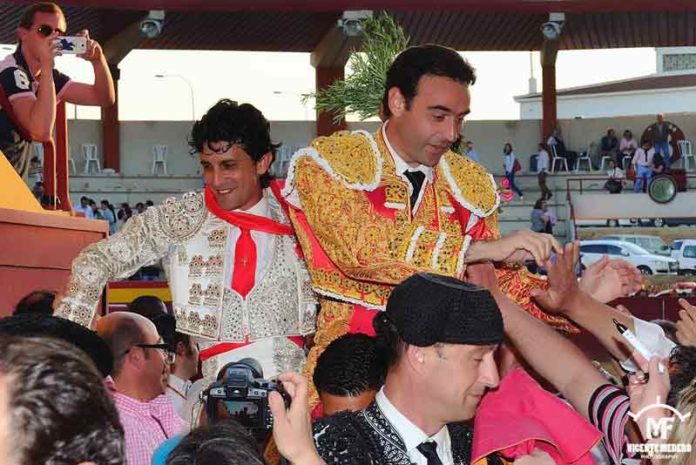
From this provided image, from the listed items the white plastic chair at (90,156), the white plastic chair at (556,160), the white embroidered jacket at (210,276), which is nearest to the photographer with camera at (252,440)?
the white embroidered jacket at (210,276)

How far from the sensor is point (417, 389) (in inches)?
103

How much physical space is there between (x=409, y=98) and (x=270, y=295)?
0.76m

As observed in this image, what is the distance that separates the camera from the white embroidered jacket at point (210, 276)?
3.90 m

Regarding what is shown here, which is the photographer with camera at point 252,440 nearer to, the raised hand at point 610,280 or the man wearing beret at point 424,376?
the man wearing beret at point 424,376

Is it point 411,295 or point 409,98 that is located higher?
point 409,98

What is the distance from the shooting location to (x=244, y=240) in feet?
13.0

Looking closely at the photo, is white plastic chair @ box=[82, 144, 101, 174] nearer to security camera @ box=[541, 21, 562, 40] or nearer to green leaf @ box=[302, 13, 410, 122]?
security camera @ box=[541, 21, 562, 40]

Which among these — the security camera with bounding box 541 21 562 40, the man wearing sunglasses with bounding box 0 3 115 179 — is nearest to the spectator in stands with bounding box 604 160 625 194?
the security camera with bounding box 541 21 562 40

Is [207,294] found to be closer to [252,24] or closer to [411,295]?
[411,295]

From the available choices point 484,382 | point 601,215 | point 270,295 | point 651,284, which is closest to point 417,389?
point 484,382

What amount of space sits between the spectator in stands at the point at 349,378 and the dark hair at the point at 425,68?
0.66 m

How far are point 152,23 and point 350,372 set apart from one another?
831 inches

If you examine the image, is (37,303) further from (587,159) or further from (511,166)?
(587,159)

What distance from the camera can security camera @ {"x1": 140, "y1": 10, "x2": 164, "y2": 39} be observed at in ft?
77.6
